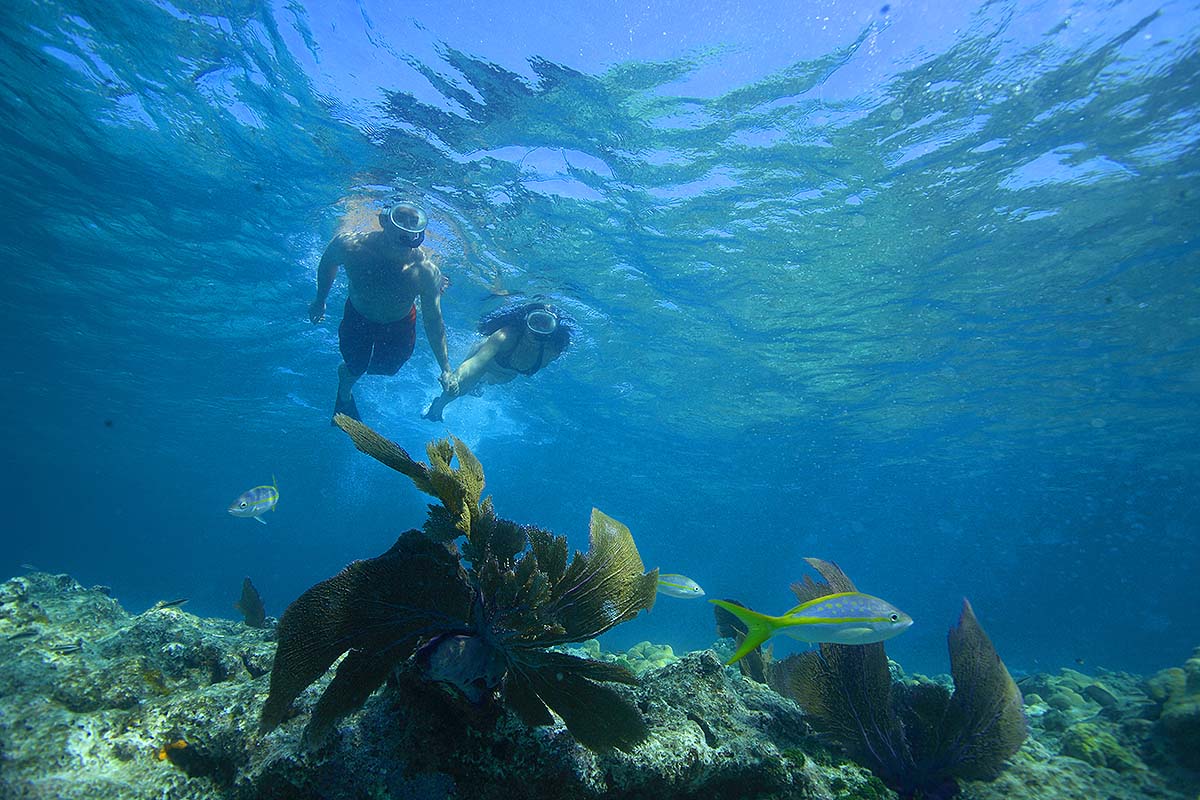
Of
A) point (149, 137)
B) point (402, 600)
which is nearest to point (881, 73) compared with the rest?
point (402, 600)

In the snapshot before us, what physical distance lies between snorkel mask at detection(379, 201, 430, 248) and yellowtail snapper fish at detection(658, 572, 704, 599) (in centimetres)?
703

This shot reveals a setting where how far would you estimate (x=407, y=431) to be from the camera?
1528 inches

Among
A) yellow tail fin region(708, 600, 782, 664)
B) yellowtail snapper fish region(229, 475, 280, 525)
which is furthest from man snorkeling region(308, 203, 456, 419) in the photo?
yellow tail fin region(708, 600, 782, 664)

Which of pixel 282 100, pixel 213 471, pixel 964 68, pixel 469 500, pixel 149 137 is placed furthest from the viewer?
pixel 213 471

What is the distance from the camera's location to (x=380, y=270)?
9.51 meters

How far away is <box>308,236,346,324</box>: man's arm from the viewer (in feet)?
31.5

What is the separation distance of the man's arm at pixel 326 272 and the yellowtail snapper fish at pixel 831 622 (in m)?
9.55

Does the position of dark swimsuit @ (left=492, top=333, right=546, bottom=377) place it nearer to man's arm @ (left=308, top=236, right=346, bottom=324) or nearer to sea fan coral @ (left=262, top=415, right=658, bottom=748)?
man's arm @ (left=308, top=236, right=346, bottom=324)

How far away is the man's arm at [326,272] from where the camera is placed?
31.5 feet

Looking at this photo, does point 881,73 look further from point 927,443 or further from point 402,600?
point 927,443

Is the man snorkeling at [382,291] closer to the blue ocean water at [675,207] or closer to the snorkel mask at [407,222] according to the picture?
the snorkel mask at [407,222]

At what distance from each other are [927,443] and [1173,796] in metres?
29.5

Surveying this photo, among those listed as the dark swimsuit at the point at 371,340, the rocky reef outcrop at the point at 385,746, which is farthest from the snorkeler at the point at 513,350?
the rocky reef outcrop at the point at 385,746

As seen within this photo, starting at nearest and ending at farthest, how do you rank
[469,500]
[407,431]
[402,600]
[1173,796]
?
[402,600] < [469,500] < [1173,796] < [407,431]
